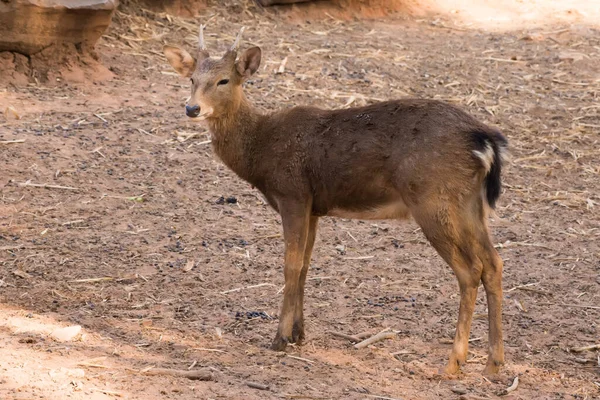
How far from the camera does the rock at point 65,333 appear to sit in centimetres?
672

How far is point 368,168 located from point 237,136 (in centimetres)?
119

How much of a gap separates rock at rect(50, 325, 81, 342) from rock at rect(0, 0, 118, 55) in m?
5.81

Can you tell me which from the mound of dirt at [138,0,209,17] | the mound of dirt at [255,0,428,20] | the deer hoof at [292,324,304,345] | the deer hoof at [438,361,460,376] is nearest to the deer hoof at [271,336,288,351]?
the deer hoof at [292,324,304,345]

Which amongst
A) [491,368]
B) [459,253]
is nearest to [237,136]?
[459,253]

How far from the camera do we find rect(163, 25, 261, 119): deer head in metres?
7.36

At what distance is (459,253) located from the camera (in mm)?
6742

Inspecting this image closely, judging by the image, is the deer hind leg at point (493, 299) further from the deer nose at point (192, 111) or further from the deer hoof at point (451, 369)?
the deer nose at point (192, 111)

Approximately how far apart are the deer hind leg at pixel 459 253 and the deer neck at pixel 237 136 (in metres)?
1.53

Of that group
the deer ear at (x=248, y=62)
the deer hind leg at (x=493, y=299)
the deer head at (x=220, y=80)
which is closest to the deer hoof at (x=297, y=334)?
the deer hind leg at (x=493, y=299)

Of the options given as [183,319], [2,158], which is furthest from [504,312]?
[2,158]

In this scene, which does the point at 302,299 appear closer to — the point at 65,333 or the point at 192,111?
the point at 192,111

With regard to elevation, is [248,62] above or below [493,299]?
above

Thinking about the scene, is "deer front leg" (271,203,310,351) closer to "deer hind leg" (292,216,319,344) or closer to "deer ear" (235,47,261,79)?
"deer hind leg" (292,216,319,344)

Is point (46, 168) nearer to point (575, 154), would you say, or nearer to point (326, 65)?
point (326, 65)
